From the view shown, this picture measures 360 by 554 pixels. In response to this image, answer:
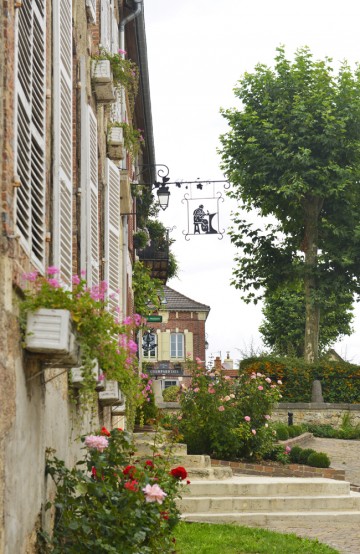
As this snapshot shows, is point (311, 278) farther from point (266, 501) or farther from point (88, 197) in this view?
point (88, 197)

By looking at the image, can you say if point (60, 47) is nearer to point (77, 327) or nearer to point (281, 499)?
point (77, 327)

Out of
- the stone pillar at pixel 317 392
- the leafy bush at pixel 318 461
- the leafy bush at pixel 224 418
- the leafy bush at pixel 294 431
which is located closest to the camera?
the leafy bush at pixel 224 418

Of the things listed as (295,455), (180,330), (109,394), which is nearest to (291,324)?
(180,330)

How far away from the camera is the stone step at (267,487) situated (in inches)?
576

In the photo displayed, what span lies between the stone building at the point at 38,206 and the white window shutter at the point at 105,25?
1.67 m

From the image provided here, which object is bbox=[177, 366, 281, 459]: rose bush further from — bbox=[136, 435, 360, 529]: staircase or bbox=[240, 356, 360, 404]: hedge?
bbox=[240, 356, 360, 404]: hedge

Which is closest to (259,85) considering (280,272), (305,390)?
(280,272)

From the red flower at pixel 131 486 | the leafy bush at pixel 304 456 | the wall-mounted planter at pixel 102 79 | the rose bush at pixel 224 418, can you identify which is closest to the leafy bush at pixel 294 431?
the rose bush at pixel 224 418

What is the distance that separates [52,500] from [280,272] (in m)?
29.4

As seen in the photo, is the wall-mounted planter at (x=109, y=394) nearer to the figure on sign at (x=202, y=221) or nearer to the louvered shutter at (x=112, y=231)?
the louvered shutter at (x=112, y=231)

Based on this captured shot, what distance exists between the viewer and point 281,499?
14.5 meters

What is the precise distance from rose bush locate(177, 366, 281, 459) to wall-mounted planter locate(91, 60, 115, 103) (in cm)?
812

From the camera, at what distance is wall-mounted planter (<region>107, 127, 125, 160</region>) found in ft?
44.2

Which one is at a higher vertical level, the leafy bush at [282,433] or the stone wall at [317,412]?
the stone wall at [317,412]
